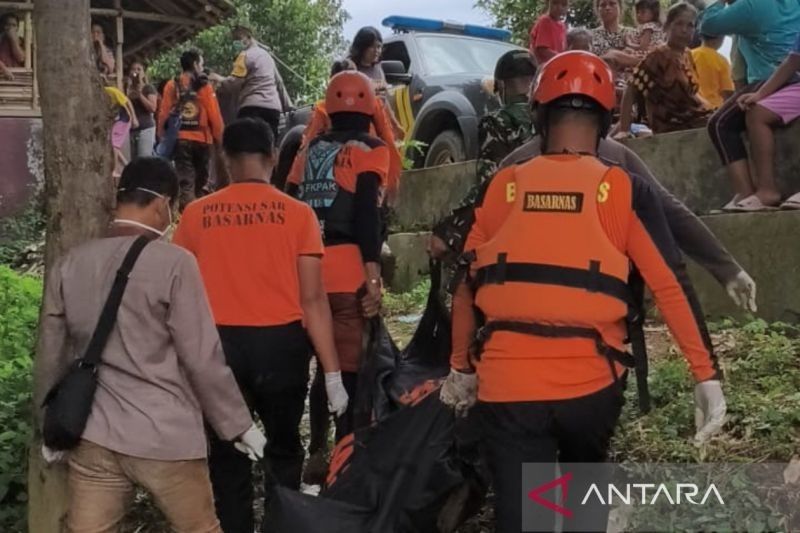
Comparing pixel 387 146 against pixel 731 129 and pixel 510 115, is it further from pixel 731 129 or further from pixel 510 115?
pixel 731 129

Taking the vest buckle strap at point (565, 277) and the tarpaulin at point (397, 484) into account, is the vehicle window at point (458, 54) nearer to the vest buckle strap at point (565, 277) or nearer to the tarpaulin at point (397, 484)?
the tarpaulin at point (397, 484)

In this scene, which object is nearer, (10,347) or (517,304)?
(517,304)

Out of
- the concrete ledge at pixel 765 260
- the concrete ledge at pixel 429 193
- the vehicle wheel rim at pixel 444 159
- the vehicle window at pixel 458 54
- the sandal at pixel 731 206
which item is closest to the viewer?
the concrete ledge at pixel 765 260

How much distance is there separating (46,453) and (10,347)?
407 cm

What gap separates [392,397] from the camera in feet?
14.3

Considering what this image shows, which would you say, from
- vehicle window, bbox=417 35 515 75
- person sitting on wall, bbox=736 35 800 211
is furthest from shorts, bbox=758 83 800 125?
vehicle window, bbox=417 35 515 75

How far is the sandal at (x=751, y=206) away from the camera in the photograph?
614cm

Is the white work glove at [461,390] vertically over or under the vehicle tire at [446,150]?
under

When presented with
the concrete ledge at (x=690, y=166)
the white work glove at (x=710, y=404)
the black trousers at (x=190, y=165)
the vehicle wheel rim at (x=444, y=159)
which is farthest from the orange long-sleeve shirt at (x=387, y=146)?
the black trousers at (x=190, y=165)

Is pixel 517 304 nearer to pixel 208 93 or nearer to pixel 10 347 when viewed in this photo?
pixel 10 347

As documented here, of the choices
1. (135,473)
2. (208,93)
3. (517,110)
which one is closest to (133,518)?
(135,473)

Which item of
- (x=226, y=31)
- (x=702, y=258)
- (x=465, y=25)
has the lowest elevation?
(x=702, y=258)

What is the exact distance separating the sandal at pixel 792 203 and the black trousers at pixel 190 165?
6.95 metres

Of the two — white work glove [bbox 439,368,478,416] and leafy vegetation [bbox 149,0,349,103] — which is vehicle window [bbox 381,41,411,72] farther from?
leafy vegetation [bbox 149,0,349,103]
